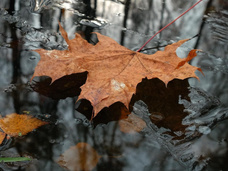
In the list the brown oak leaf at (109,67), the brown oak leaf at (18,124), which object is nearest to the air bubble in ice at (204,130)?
the brown oak leaf at (109,67)

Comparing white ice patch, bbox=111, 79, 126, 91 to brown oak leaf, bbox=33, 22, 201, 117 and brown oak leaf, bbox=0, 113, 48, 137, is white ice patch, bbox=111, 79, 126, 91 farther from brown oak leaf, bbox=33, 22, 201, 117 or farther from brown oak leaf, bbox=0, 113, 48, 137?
brown oak leaf, bbox=0, 113, 48, 137

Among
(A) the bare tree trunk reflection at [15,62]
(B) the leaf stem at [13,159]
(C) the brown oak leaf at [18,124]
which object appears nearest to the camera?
(B) the leaf stem at [13,159]

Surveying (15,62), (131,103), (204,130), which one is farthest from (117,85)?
(15,62)

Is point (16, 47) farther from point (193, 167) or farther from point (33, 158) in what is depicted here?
point (193, 167)

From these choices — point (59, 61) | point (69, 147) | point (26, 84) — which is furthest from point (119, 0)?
point (69, 147)

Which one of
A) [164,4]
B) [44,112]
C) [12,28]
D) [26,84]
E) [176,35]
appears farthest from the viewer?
[164,4]

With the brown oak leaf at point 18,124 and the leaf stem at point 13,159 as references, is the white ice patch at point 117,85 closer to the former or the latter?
the brown oak leaf at point 18,124

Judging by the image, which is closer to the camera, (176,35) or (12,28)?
(12,28)

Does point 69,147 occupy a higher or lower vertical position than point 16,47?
lower
